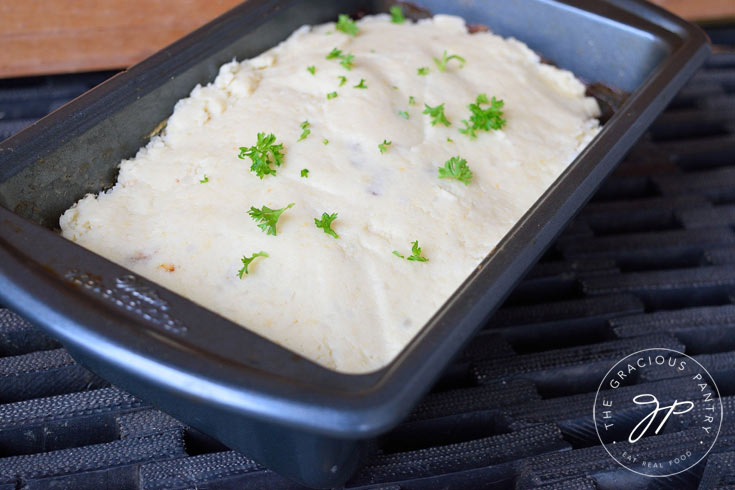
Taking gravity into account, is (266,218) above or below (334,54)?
below

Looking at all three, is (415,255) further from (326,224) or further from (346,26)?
(346,26)

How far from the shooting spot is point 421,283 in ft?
4.34

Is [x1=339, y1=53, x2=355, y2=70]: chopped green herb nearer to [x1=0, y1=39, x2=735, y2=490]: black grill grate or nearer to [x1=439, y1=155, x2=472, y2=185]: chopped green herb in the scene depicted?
[x1=439, y1=155, x2=472, y2=185]: chopped green herb

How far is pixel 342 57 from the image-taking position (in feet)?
6.02

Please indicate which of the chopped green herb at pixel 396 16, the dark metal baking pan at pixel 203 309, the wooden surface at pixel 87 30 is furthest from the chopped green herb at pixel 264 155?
the wooden surface at pixel 87 30

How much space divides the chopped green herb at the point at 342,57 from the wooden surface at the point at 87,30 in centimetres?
65

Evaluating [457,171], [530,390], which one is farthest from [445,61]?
[530,390]

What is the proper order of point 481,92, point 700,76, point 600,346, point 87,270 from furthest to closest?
point 700,76 < point 481,92 < point 600,346 < point 87,270

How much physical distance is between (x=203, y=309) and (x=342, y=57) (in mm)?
968

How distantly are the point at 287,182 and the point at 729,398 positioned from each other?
105 cm

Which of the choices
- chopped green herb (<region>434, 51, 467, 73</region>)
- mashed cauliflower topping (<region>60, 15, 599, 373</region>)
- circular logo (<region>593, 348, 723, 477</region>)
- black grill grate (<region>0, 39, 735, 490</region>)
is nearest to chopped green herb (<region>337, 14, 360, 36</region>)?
mashed cauliflower topping (<region>60, 15, 599, 373</region>)

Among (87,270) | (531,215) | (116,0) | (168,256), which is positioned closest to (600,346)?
(531,215)

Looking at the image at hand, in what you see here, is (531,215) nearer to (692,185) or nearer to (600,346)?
(600,346)

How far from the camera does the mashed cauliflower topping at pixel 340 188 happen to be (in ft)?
4.15
